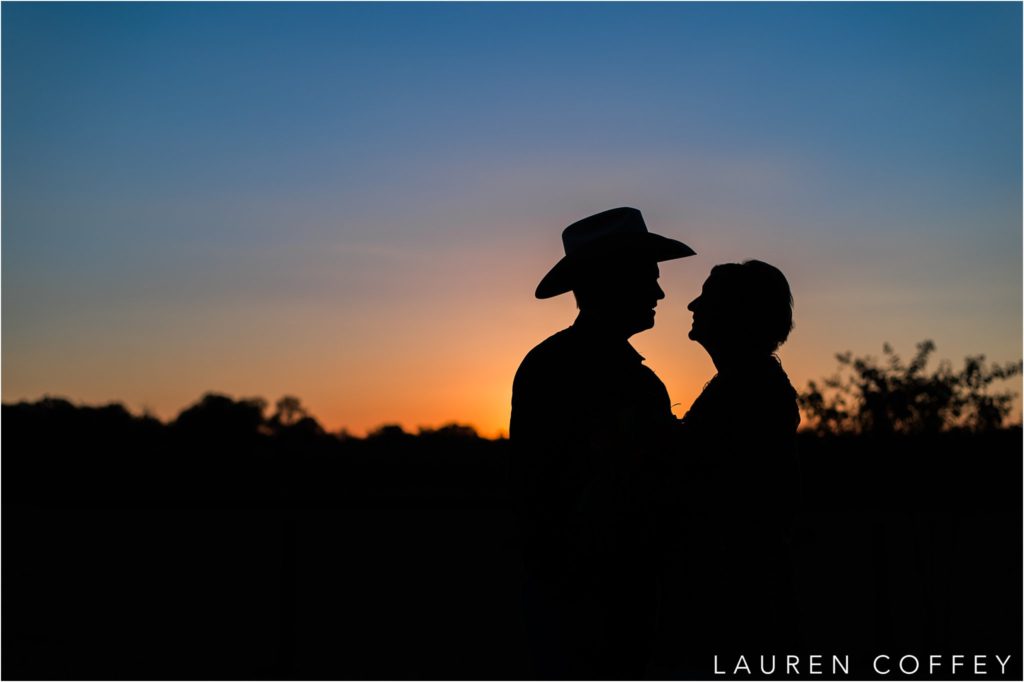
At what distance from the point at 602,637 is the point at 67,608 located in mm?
16024

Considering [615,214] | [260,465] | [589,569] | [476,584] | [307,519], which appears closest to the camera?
[589,569]

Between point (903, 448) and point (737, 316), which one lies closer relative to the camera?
point (737, 316)

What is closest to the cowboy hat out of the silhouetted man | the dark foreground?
the silhouetted man

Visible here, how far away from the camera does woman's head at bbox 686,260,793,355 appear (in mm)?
3336

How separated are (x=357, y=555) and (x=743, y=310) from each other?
2455 cm

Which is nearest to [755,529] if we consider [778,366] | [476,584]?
[778,366]

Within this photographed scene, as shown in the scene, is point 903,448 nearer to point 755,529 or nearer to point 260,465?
point 260,465

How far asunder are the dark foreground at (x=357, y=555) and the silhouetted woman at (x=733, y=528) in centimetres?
11

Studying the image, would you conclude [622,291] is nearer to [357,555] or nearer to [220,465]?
[357,555]

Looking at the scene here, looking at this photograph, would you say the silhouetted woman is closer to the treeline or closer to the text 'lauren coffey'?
the text 'lauren coffey'

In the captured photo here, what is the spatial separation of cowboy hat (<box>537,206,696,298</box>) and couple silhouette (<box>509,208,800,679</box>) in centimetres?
31

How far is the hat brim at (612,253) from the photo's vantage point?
3.52 metres

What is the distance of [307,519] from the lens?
6.62 meters

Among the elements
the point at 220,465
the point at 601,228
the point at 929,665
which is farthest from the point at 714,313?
the point at 220,465
